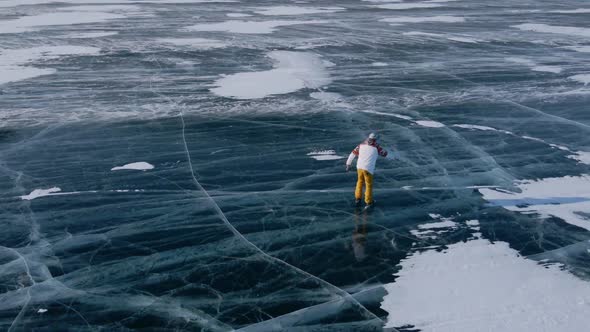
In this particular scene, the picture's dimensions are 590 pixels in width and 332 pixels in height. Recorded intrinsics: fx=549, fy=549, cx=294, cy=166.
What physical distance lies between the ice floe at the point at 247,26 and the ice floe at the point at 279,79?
217 inches

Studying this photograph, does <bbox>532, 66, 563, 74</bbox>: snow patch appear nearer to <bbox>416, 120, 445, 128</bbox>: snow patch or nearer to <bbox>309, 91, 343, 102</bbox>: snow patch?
<bbox>416, 120, 445, 128</bbox>: snow patch

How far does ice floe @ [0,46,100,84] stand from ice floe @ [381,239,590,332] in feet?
44.5

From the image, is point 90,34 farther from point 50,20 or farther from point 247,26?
point 247,26

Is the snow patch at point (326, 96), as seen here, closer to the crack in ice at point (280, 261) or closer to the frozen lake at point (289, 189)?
the frozen lake at point (289, 189)

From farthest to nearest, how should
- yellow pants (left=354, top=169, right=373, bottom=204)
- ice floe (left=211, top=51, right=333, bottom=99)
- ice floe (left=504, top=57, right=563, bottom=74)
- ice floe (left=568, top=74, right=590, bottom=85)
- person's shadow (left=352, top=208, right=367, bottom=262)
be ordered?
1. ice floe (left=504, top=57, right=563, bottom=74)
2. ice floe (left=568, top=74, right=590, bottom=85)
3. ice floe (left=211, top=51, right=333, bottom=99)
4. yellow pants (left=354, top=169, right=373, bottom=204)
5. person's shadow (left=352, top=208, right=367, bottom=262)

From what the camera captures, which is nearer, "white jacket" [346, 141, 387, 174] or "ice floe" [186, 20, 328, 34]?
"white jacket" [346, 141, 387, 174]

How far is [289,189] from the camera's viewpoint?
9.55 metres

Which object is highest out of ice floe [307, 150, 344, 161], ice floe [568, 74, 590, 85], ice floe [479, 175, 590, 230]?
ice floe [568, 74, 590, 85]

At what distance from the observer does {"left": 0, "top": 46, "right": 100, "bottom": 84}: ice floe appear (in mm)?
16297

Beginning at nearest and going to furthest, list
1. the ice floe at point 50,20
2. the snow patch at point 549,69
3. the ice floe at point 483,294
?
the ice floe at point 483,294, the snow patch at point 549,69, the ice floe at point 50,20

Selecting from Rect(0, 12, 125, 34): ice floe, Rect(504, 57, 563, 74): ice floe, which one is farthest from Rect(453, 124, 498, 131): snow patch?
Rect(0, 12, 125, 34): ice floe

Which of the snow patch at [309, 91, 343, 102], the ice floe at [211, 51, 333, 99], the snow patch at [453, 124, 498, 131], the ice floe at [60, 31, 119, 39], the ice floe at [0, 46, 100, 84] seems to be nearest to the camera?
the snow patch at [453, 124, 498, 131]

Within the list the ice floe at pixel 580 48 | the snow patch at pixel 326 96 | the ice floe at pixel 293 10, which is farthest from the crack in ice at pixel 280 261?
the ice floe at pixel 293 10

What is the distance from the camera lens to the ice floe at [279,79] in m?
15.1
